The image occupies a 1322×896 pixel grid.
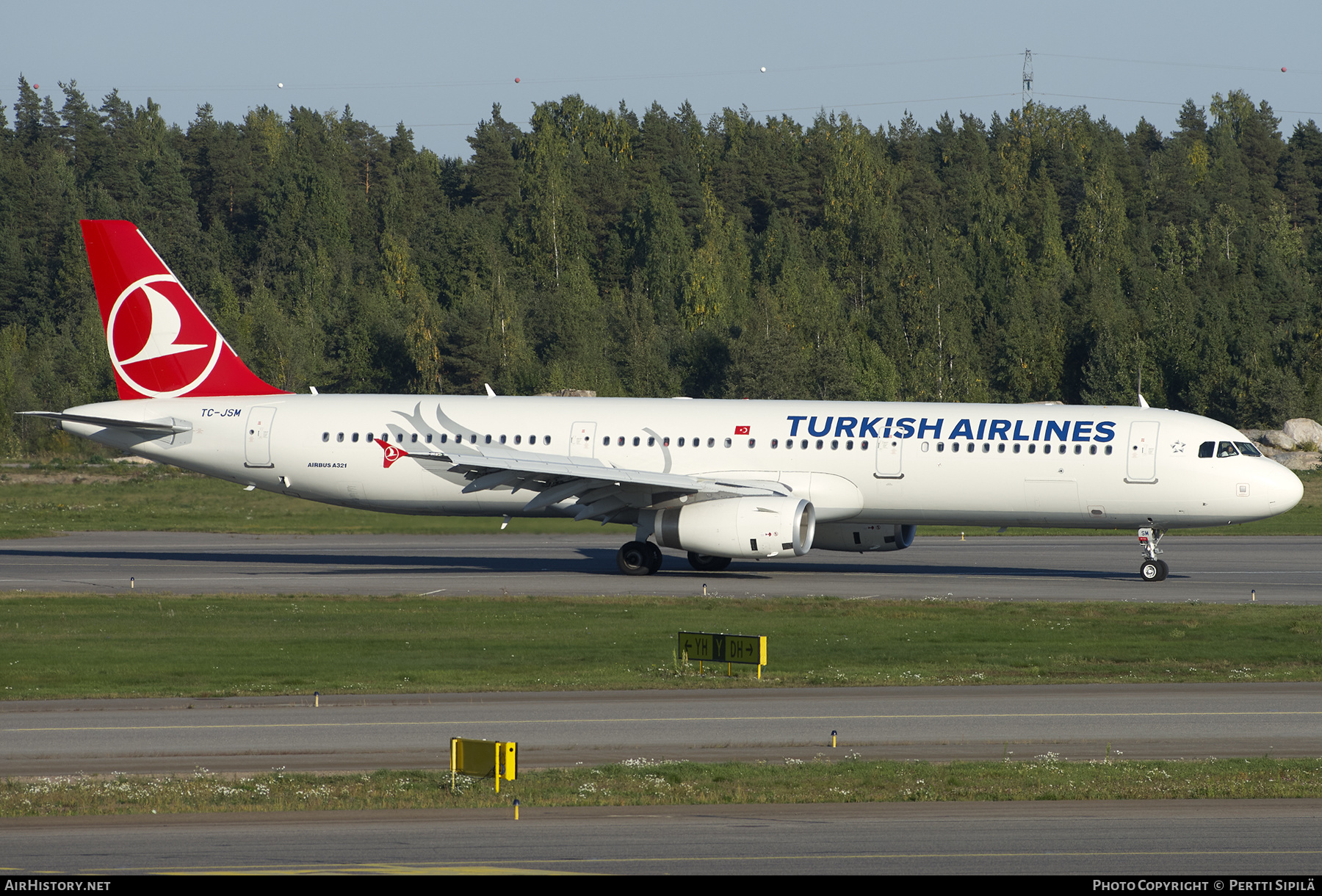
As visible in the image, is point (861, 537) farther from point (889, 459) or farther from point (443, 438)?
point (443, 438)

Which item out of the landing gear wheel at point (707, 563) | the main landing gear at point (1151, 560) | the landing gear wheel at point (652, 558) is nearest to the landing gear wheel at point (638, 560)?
the landing gear wheel at point (652, 558)

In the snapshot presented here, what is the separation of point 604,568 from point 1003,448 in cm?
1079

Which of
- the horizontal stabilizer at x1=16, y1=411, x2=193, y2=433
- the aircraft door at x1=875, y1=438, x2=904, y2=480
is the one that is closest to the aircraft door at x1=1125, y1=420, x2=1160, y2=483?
the aircraft door at x1=875, y1=438, x2=904, y2=480

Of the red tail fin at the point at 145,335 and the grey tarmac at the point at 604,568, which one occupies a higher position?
the red tail fin at the point at 145,335

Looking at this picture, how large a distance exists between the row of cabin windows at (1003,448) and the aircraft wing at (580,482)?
157 inches

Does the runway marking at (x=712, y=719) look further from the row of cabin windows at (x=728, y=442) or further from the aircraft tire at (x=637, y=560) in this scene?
the aircraft tire at (x=637, y=560)

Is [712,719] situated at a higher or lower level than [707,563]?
lower

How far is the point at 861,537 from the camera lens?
36.2 m

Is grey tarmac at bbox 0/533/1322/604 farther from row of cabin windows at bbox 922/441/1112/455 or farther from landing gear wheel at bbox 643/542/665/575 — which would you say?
row of cabin windows at bbox 922/441/1112/455

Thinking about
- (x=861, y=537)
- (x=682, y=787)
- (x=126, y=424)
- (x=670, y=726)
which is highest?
(x=126, y=424)

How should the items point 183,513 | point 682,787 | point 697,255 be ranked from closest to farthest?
point 682,787
point 183,513
point 697,255

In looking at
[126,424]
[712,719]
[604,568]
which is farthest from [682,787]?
[126,424]

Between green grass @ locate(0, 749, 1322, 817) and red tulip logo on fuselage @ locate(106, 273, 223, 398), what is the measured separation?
2462 cm

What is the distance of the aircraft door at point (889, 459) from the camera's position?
112 feet
